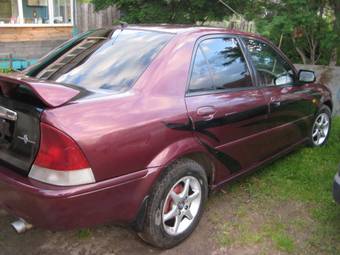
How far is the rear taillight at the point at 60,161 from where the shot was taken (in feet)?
7.87

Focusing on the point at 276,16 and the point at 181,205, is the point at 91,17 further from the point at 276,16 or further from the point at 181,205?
the point at 181,205

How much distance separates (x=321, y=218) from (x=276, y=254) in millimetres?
772

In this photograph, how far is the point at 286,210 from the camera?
3.86 m

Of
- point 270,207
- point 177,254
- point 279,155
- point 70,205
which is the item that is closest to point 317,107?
point 279,155

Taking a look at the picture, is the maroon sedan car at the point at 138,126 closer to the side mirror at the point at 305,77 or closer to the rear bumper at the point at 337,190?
the side mirror at the point at 305,77

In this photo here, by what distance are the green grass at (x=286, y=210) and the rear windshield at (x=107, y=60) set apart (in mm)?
1531

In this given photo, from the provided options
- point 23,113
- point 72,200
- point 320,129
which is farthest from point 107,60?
point 320,129

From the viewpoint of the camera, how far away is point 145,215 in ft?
9.43

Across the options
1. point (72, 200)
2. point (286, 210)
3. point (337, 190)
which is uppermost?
point (72, 200)

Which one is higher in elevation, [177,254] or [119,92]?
[119,92]

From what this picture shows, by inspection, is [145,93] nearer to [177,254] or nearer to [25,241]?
[177,254]

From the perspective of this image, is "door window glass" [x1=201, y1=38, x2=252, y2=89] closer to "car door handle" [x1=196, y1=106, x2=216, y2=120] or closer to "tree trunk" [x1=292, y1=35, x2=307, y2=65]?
"car door handle" [x1=196, y1=106, x2=216, y2=120]

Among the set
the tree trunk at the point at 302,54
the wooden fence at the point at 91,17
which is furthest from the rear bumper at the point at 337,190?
the wooden fence at the point at 91,17

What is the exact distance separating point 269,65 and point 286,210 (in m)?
1.49
